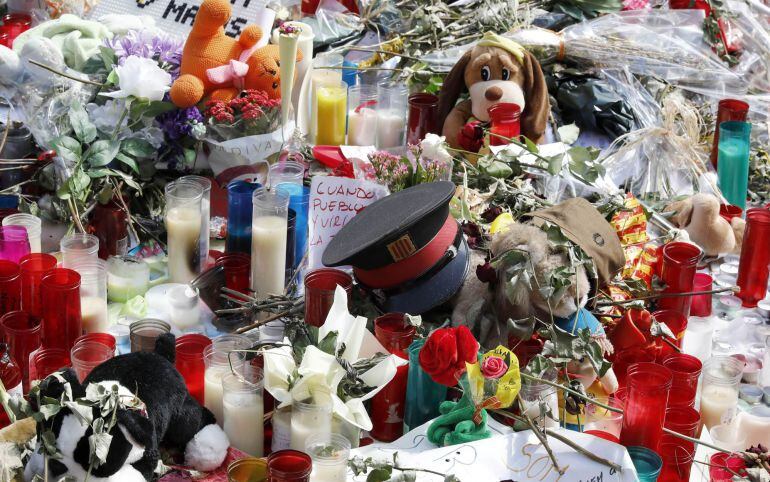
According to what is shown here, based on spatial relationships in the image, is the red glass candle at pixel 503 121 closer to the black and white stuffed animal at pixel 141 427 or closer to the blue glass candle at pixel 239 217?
the blue glass candle at pixel 239 217

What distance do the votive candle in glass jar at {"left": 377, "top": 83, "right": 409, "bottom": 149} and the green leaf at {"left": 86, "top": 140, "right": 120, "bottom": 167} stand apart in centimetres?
75

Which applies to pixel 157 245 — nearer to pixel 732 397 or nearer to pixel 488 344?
pixel 488 344

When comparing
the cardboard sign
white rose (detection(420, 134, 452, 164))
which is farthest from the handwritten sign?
the cardboard sign

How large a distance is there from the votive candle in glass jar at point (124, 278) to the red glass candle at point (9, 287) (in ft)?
0.85

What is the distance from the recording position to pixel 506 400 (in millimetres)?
1571

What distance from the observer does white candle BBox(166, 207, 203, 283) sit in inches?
88.1

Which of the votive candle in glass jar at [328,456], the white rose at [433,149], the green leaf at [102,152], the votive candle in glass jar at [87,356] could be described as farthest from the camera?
the green leaf at [102,152]

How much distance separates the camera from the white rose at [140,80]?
8.01 ft

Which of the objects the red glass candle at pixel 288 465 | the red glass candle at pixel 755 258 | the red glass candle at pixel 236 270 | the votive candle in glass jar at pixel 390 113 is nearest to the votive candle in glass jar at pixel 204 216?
the red glass candle at pixel 236 270

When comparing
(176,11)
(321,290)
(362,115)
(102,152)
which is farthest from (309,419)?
(176,11)

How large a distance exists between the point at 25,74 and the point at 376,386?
1564 millimetres

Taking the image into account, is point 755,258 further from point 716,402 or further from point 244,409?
point 244,409

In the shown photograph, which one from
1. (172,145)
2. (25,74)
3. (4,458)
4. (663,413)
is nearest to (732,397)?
(663,413)

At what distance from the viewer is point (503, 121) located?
8.59 feet
